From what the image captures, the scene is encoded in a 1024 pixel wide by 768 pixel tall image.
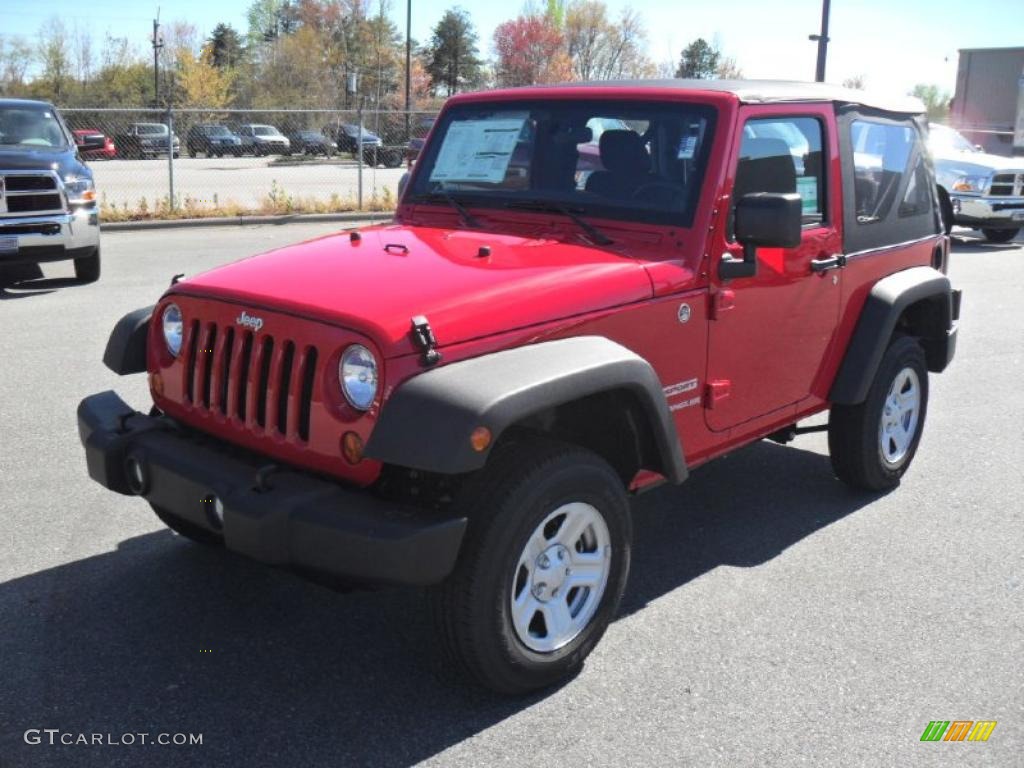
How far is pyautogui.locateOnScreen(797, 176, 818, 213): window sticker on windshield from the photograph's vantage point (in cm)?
455

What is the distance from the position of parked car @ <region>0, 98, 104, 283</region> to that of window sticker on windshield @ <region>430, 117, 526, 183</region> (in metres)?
7.36

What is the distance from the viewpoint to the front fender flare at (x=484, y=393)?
2.92 meters

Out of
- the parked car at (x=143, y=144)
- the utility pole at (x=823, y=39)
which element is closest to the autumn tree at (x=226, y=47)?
the parked car at (x=143, y=144)

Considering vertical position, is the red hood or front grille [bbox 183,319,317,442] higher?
the red hood

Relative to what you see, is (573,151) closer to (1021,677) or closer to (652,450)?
(652,450)

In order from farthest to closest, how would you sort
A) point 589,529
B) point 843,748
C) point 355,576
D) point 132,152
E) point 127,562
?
1. point 132,152
2. point 127,562
3. point 589,529
4. point 843,748
5. point 355,576

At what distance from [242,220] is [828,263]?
14.3 m

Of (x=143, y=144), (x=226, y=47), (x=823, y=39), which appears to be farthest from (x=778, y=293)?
(x=226, y=47)

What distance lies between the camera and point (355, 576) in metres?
2.97

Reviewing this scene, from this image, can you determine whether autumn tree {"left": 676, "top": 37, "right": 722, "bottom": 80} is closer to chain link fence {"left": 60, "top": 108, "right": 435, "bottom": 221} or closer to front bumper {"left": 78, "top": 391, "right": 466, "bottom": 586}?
chain link fence {"left": 60, "top": 108, "right": 435, "bottom": 221}

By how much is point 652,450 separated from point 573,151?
140 centimetres

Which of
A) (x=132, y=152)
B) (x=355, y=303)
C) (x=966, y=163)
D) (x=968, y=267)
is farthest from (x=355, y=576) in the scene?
(x=132, y=152)

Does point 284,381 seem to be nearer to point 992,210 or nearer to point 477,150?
point 477,150

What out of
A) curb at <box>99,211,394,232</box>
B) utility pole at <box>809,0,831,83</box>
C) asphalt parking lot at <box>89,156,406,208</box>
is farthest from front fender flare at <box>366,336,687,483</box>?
utility pole at <box>809,0,831,83</box>
